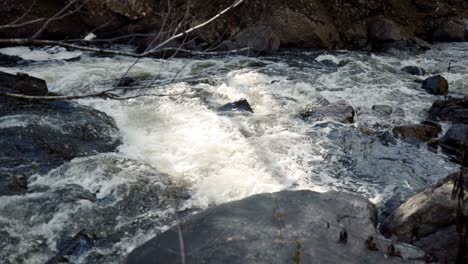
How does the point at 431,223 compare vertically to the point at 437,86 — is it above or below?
above

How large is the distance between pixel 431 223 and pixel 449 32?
9.46 metres

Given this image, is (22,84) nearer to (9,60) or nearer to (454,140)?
(9,60)

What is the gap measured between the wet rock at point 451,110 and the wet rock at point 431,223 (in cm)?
339

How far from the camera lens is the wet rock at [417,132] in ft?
20.3

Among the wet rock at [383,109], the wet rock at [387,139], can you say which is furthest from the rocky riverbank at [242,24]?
the wet rock at [387,139]

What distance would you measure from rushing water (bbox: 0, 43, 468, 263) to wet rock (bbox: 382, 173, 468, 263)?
97 cm

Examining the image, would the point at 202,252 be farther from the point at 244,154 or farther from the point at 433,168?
the point at 433,168

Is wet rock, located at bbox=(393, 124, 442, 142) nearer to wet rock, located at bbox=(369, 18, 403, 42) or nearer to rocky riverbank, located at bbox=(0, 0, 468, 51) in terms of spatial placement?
rocky riverbank, located at bbox=(0, 0, 468, 51)

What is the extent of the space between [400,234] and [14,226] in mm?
3348

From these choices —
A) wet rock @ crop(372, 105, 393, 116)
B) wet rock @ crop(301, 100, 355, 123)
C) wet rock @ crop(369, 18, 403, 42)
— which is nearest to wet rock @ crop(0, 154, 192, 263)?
wet rock @ crop(301, 100, 355, 123)

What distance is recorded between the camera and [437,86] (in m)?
7.78

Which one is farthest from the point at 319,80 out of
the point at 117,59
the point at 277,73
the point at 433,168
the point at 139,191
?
the point at 139,191

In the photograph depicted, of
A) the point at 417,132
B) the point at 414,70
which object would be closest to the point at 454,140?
the point at 417,132

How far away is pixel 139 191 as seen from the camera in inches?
184
